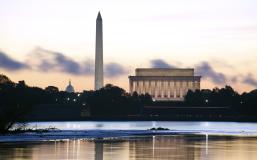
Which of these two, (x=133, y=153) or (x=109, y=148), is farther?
(x=109, y=148)

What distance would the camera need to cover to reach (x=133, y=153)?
44.2m

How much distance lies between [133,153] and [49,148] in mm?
6426

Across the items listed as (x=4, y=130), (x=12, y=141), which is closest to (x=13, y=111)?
(x=4, y=130)

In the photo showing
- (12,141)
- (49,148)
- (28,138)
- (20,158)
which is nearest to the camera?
(20,158)

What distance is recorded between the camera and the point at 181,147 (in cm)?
5100

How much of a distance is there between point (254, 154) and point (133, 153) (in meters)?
7.12

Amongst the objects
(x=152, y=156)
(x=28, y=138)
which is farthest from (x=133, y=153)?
(x=28, y=138)

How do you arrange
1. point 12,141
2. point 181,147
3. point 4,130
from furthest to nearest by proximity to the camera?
1. point 4,130
2. point 12,141
3. point 181,147

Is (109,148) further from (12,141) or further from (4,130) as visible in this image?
(4,130)

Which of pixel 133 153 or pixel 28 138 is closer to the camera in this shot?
pixel 133 153

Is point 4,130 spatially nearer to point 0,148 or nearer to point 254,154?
point 0,148

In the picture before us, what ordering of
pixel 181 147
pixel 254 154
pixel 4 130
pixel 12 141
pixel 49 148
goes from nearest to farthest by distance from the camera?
pixel 254 154 < pixel 49 148 < pixel 181 147 < pixel 12 141 < pixel 4 130

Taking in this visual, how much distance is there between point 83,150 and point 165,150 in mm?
5181

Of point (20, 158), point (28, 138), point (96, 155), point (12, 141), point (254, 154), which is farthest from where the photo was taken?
point (28, 138)
